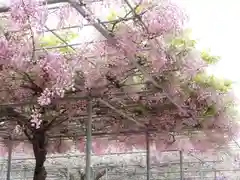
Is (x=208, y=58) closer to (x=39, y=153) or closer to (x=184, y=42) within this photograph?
(x=184, y=42)

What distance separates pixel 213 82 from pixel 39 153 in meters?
2.85

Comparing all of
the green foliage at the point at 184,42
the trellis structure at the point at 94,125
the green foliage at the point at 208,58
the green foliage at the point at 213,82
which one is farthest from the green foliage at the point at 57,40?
the green foliage at the point at 213,82

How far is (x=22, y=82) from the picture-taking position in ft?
22.4

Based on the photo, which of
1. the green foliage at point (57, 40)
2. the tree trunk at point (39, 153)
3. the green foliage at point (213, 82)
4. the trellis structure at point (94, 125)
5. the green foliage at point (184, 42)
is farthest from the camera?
the tree trunk at point (39, 153)

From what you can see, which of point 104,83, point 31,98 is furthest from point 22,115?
point 104,83

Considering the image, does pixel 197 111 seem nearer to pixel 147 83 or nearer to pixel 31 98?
pixel 147 83

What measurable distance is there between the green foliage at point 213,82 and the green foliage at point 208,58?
329 mm

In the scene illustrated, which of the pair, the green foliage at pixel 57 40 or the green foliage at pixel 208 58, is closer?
the green foliage at pixel 57 40

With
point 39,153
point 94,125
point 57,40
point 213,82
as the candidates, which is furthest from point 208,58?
point 94,125

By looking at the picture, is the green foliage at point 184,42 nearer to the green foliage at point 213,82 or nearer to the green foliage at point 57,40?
the green foliage at point 213,82

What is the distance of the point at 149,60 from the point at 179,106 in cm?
169

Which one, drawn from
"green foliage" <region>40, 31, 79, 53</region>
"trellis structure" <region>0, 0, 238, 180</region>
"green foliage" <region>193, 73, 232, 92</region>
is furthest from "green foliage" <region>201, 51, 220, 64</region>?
"green foliage" <region>40, 31, 79, 53</region>

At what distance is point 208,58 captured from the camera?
259 inches

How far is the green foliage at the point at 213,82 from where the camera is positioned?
6.95 meters
